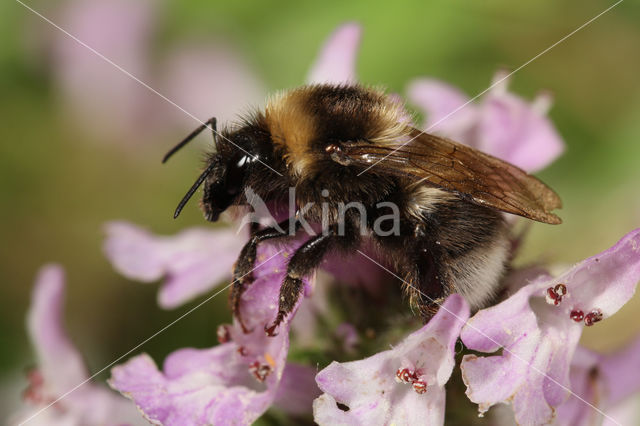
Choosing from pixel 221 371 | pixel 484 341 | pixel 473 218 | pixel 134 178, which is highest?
pixel 473 218

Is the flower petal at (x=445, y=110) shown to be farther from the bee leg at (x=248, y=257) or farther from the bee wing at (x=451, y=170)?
the bee leg at (x=248, y=257)

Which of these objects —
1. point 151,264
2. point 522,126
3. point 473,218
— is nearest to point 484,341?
point 473,218

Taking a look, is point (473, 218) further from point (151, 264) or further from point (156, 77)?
point (156, 77)

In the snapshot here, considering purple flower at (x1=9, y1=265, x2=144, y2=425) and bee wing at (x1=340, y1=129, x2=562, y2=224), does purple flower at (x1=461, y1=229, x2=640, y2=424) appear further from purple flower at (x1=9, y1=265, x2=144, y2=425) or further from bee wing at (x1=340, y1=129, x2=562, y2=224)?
purple flower at (x1=9, y1=265, x2=144, y2=425)

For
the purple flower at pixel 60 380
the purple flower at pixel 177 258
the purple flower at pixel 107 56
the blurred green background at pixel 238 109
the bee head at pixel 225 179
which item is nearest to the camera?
the bee head at pixel 225 179

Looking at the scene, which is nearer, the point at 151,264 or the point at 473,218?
the point at 473,218

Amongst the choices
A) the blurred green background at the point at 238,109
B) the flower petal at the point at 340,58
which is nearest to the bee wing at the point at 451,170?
the flower petal at the point at 340,58

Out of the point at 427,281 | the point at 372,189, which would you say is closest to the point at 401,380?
the point at 427,281
